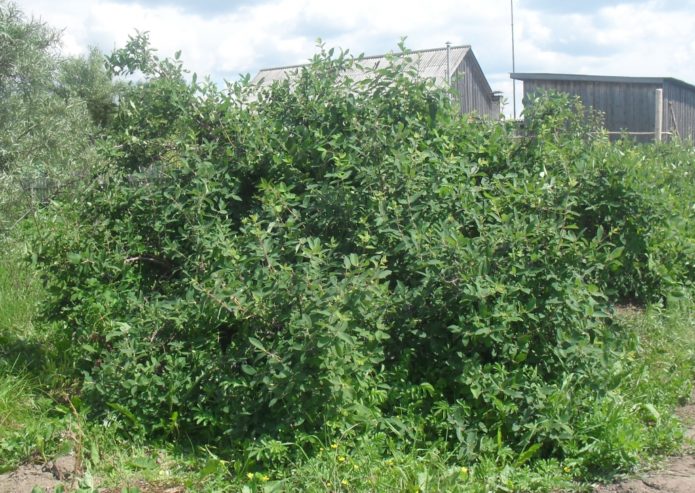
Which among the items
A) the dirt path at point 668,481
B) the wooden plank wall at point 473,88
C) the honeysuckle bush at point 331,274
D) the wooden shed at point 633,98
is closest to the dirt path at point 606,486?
the dirt path at point 668,481

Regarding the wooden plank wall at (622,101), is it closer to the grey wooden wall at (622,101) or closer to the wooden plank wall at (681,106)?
the grey wooden wall at (622,101)

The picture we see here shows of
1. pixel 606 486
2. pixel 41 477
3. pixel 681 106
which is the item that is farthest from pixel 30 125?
pixel 681 106

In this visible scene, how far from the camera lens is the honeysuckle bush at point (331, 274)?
397 cm

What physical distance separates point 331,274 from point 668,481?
1938 mm

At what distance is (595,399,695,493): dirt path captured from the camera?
12.3ft

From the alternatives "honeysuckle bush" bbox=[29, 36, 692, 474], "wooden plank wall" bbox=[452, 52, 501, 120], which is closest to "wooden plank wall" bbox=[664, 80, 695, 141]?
"wooden plank wall" bbox=[452, 52, 501, 120]

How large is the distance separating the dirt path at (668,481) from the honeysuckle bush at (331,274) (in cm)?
14

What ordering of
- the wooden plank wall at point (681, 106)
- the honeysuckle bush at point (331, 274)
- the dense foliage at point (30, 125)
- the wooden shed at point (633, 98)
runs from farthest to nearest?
the wooden shed at point (633, 98) → the wooden plank wall at point (681, 106) → the dense foliage at point (30, 125) → the honeysuckle bush at point (331, 274)

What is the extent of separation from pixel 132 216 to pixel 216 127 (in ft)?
2.67

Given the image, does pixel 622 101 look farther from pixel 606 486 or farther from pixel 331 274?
pixel 331 274

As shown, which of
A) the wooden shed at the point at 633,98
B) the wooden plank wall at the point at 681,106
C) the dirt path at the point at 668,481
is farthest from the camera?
the wooden shed at the point at 633,98

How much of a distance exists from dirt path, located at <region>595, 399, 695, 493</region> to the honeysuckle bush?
0.14 metres

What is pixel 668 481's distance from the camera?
384cm

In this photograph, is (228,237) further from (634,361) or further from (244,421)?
(634,361)
